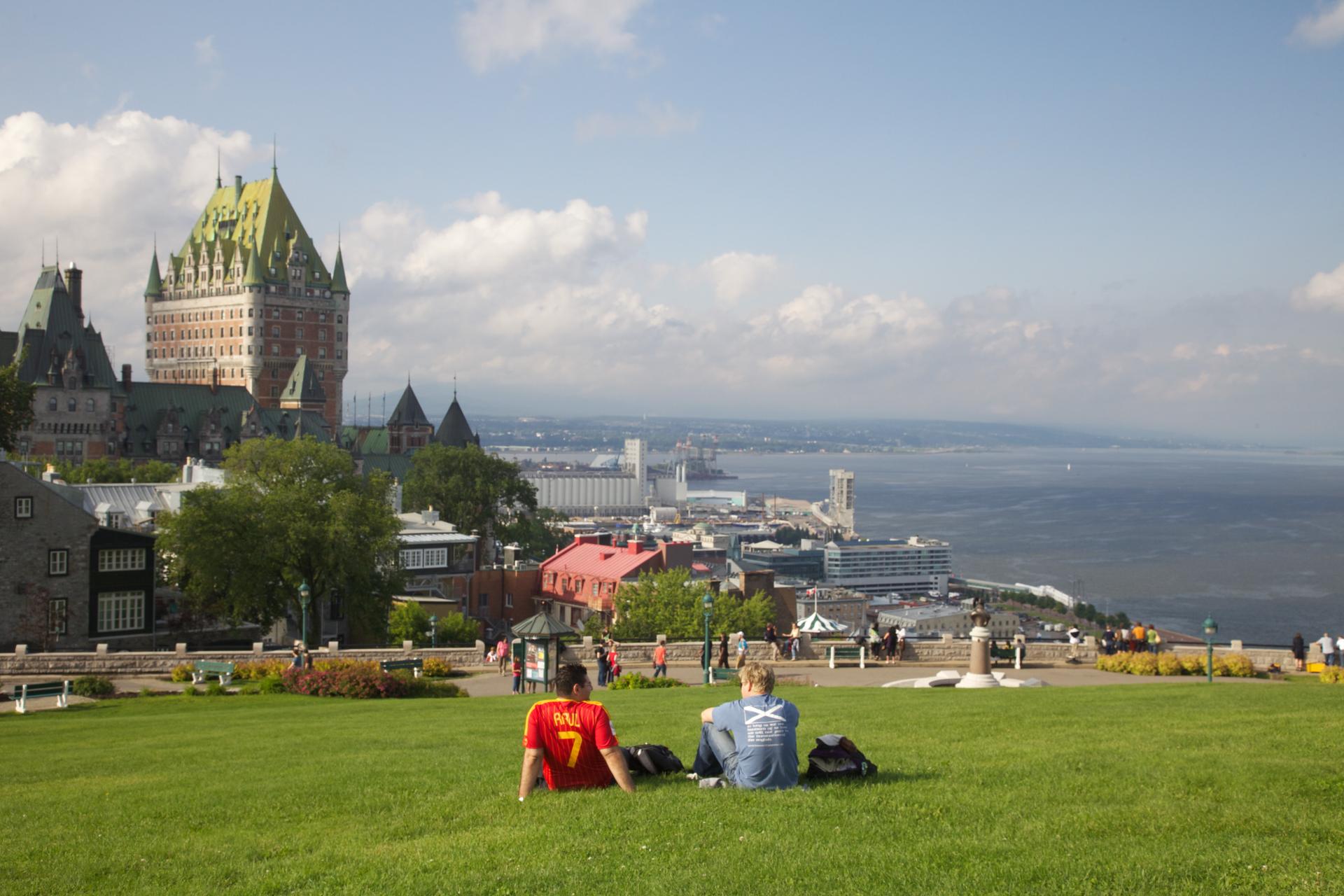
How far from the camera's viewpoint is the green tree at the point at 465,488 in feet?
285

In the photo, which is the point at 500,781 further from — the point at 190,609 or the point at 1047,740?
the point at 190,609

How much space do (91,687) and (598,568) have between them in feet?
137

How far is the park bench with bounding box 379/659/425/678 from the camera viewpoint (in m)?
30.8

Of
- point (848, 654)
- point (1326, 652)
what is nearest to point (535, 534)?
point (848, 654)

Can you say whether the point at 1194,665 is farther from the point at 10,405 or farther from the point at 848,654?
the point at 10,405

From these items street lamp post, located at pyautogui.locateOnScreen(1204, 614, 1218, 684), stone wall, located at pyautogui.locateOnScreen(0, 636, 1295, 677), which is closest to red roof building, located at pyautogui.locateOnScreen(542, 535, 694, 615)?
stone wall, located at pyautogui.locateOnScreen(0, 636, 1295, 677)

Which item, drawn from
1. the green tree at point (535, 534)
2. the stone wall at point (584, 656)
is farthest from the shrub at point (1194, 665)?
the green tree at point (535, 534)

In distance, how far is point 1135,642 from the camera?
1364 inches

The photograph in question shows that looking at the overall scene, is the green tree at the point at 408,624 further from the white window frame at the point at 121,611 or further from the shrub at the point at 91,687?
the shrub at the point at 91,687

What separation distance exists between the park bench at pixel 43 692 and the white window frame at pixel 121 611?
1418 cm

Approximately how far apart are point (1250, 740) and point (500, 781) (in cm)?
780

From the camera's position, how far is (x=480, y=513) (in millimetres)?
88438

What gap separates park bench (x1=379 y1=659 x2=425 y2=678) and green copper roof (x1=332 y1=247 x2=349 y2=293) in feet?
401

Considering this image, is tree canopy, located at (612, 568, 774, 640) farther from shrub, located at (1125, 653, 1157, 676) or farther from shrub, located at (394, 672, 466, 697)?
shrub, located at (394, 672, 466, 697)
